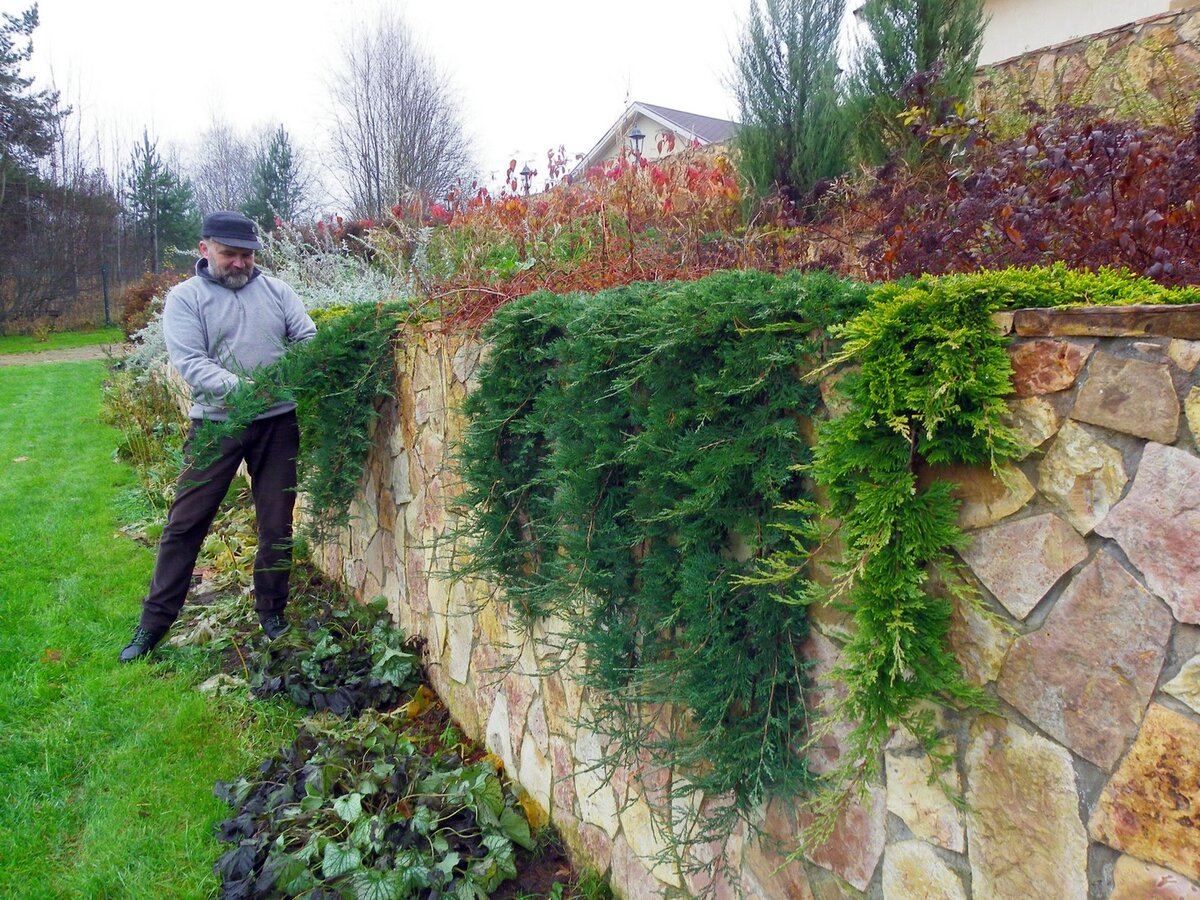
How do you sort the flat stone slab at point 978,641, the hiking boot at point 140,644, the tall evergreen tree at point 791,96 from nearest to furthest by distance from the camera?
the flat stone slab at point 978,641
the hiking boot at point 140,644
the tall evergreen tree at point 791,96

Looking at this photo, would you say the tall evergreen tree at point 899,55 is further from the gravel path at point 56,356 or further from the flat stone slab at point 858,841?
the gravel path at point 56,356

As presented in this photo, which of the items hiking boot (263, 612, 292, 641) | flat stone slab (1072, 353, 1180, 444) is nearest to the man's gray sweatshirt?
hiking boot (263, 612, 292, 641)

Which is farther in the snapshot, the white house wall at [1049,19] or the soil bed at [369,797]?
the white house wall at [1049,19]

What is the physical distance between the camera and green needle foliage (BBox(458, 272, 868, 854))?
1.61 meters

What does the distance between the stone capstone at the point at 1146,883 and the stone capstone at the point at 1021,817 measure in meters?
0.05

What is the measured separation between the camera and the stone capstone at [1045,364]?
117 centimetres

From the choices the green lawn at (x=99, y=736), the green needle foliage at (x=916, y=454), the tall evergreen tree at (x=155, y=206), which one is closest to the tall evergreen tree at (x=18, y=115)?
the tall evergreen tree at (x=155, y=206)

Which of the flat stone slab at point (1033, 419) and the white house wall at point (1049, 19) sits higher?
the white house wall at point (1049, 19)

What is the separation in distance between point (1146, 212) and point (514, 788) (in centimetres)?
281

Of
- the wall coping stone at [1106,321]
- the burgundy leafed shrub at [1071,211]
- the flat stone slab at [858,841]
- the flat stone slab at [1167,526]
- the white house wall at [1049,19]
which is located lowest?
the flat stone slab at [858,841]

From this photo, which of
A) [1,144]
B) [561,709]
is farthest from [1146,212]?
[1,144]

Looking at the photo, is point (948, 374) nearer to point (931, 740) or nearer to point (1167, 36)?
point (931, 740)

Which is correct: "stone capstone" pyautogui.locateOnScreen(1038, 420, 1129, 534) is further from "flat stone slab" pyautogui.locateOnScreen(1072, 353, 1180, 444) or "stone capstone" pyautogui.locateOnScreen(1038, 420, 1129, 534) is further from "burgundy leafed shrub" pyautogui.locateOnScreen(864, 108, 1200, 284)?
"burgundy leafed shrub" pyautogui.locateOnScreen(864, 108, 1200, 284)

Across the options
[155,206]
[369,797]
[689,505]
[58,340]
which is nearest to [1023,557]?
[689,505]
